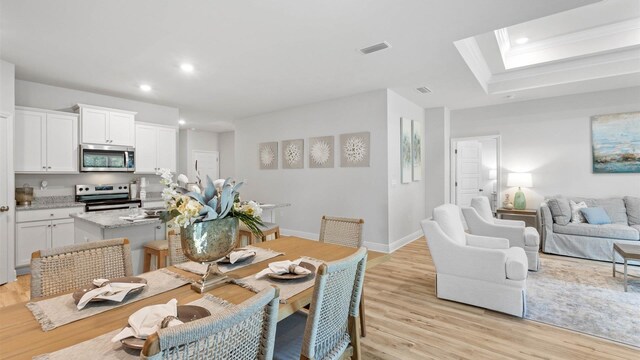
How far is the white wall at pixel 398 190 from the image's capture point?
15.5 ft

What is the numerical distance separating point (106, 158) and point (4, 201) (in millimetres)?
1329

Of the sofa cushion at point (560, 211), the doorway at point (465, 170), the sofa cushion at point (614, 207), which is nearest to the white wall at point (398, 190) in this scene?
the doorway at point (465, 170)

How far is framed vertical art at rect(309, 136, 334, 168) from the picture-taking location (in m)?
5.29

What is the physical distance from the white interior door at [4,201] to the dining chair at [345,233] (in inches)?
157

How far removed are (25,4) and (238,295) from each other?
9.97 ft

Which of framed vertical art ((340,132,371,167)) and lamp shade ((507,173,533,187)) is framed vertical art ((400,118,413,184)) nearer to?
framed vertical art ((340,132,371,167))

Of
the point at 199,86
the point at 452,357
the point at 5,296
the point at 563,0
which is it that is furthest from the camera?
the point at 199,86

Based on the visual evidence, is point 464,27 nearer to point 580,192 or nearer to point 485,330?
point 485,330

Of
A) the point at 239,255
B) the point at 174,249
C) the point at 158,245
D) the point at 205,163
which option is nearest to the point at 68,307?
the point at 174,249

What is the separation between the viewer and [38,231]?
3.87 metres

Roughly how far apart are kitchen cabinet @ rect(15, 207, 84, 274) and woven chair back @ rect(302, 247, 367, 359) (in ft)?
14.1

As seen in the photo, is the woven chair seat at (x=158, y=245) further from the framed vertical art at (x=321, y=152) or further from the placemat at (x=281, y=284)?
the framed vertical art at (x=321, y=152)

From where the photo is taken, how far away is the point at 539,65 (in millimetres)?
4586

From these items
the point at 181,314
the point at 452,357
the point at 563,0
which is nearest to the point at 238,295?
the point at 181,314
